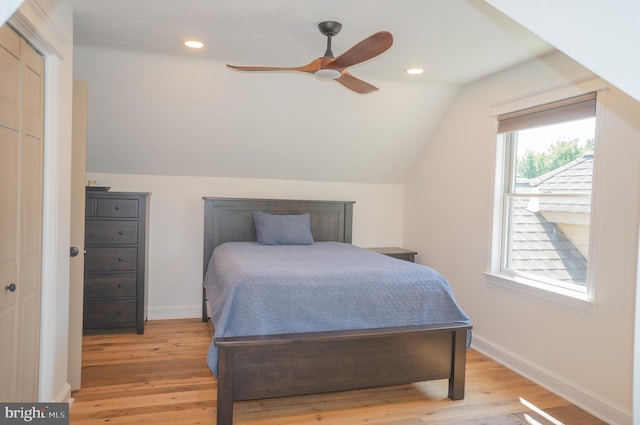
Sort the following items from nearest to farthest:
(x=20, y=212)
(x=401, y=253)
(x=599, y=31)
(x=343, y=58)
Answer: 1. (x=599, y=31)
2. (x=20, y=212)
3. (x=343, y=58)
4. (x=401, y=253)

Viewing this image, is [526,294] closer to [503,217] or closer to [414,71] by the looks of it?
[503,217]

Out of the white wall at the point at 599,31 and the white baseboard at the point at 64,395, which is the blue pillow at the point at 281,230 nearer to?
the white baseboard at the point at 64,395

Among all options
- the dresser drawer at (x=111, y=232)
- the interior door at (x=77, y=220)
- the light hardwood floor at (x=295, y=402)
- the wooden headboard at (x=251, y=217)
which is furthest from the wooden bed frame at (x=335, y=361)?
the wooden headboard at (x=251, y=217)

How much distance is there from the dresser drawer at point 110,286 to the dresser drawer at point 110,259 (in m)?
0.06

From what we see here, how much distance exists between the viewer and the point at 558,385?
2.74 meters

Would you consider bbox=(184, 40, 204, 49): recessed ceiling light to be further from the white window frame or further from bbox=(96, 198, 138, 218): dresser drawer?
the white window frame

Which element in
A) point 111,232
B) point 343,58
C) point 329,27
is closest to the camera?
point 343,58

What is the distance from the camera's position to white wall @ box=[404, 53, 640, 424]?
2.36m

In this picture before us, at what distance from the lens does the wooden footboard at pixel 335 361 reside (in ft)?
7.20

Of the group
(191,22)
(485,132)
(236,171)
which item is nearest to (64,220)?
(191,22)

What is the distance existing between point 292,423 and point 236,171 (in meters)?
2.67

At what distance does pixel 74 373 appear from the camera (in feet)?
8.33

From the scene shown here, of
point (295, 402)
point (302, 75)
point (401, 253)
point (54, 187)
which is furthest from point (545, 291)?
point (54, 187)

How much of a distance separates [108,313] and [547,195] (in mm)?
3713
